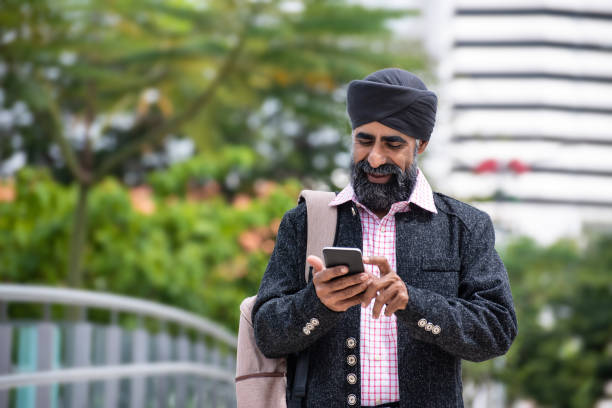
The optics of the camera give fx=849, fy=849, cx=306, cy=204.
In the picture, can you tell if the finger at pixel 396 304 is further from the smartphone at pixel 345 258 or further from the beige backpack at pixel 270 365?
the beige backpack at pixel 270 365

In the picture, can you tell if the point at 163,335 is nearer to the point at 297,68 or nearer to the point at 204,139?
the point at 297,68

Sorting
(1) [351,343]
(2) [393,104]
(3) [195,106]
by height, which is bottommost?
(1) [351,343]

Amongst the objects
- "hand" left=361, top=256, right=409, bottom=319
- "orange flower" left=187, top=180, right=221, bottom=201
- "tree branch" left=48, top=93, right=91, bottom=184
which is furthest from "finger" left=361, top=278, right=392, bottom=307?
"orange flower" left=187, top=180, right=221, bottom=201

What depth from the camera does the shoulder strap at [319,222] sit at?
7.79 feet

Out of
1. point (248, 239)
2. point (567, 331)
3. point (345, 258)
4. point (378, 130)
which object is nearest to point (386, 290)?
point (345, 258)

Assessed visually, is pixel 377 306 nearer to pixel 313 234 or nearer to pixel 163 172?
pixel 313 234

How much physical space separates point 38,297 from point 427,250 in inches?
90.6

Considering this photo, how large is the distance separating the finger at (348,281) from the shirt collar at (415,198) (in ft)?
1.31

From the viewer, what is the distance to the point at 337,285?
2055 mm

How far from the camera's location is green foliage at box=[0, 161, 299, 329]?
988cm

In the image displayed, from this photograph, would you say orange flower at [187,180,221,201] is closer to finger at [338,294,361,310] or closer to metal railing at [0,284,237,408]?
metal railing at [0,284,237,408]

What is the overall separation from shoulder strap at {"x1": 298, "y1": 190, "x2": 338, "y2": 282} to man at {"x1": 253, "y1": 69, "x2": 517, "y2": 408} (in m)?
0.02

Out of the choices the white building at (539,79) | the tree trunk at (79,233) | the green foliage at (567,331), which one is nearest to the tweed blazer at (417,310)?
the tree trunk at (79,233)

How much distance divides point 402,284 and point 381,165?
0.40 m
